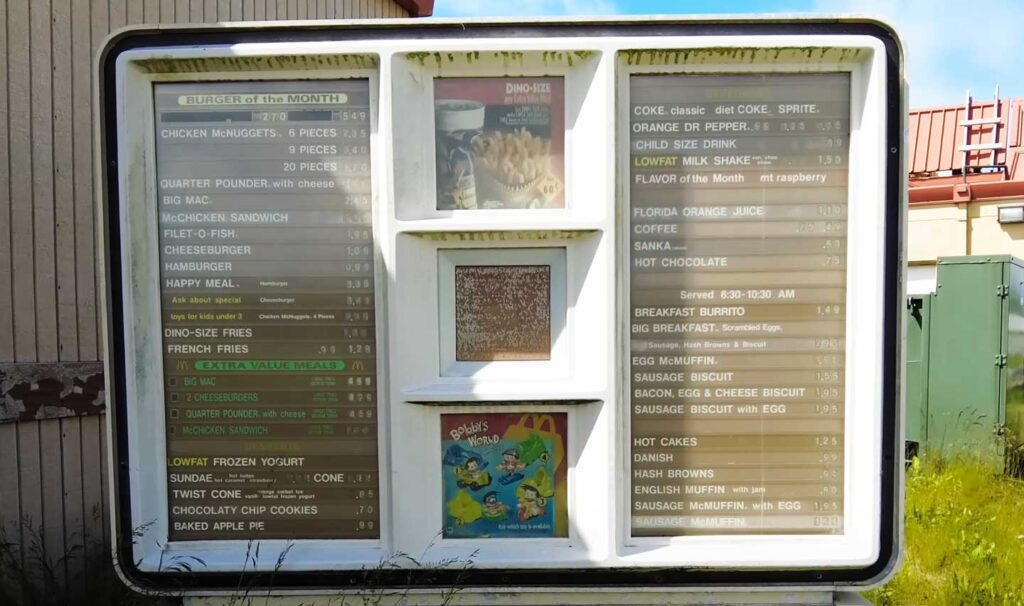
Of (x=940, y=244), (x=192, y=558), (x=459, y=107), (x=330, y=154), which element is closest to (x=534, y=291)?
(x=459, y=107)

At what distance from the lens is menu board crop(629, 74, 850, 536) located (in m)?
2.28

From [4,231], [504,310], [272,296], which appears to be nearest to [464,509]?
[504,310]

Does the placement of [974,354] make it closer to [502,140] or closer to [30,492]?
[502,140]

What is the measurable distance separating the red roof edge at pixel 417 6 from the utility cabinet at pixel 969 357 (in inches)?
196

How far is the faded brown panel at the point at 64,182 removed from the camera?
3268 millimetres

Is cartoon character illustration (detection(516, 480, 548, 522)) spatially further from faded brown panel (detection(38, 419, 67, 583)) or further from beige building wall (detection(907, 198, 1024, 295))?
beige building wall (detection(907, 198, 1024, 295))

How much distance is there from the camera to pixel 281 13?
4.56 metres

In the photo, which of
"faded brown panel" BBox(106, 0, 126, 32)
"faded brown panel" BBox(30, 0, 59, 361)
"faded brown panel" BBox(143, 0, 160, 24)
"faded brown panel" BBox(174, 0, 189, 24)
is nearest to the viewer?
"faded brown panel" BBox(30, 0, 59, 361)

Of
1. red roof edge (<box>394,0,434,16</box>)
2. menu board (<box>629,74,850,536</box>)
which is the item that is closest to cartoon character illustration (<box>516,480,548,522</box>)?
menu board (<box>629,74,850,536</box>)

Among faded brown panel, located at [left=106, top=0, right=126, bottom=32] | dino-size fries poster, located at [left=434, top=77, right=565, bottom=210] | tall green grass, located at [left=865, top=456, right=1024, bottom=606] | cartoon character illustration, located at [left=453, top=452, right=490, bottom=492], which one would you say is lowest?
tall green grass, located at [left=865, top=456, right=1024, bottom=606]

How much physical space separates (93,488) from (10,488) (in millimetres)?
442

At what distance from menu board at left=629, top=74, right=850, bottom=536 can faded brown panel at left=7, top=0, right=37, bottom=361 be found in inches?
114

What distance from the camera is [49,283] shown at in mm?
3238

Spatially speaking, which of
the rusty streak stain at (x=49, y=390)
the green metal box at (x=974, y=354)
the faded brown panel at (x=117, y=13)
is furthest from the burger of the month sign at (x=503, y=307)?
the green metal box at (x=974, y=354)
